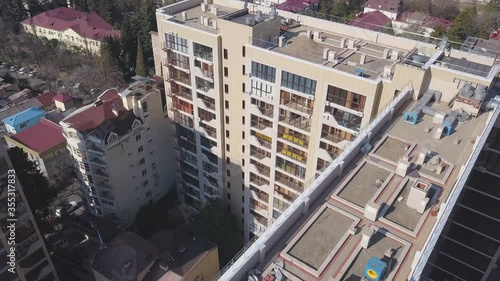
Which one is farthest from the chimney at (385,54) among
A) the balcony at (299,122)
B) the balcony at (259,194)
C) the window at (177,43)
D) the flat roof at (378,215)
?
the window at (177,43)

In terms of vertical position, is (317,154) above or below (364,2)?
above

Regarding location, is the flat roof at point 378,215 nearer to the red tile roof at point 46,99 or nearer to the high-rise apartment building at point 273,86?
the high-rise apartment building at point 273,86

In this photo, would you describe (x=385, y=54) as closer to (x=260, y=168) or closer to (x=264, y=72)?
(x=264, y=72)

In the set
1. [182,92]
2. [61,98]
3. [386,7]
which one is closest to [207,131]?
[182,92]

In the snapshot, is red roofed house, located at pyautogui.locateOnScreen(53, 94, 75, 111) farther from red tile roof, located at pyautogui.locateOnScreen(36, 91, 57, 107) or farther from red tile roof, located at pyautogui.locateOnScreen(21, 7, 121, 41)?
red tile roof, located at pyautogui.locateOnScreen(21, 7, 121, 41)

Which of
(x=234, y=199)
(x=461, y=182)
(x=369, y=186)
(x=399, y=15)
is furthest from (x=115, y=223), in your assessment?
(x=399, y=15)

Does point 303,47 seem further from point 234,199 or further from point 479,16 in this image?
point 479,16

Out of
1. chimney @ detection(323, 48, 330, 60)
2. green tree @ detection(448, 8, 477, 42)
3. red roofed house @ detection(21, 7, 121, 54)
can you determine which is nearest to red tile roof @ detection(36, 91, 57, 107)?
red roofed house @ detection(21, 7, 121, 54)
